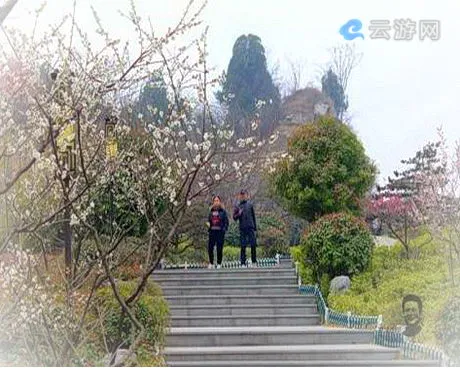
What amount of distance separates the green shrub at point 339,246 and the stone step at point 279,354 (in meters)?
1.70

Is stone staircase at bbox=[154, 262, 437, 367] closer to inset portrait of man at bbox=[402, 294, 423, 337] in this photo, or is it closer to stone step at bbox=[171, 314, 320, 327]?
stone step at bbox=[171, 314, 320, 327]

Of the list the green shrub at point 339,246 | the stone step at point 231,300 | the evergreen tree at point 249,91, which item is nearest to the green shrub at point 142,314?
the stone step at point 231,300

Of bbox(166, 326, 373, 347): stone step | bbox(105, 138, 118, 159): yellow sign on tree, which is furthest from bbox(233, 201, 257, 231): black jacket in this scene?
bbox(105, 138, 118, 159): yellow sign on tree

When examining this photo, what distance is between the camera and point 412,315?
373 cm

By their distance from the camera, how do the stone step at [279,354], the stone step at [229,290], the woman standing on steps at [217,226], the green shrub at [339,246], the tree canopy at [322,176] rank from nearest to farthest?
the stone step at [279,354] < the woman standing on steps at [217,226] < the stone step at [229,290] < the green shrub at [339,246] < the tree canopy at [322,176]

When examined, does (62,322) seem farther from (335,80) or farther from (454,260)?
(454,260)

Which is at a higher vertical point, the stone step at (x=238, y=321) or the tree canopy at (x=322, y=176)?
the tree canopy at (x=322, y=176)

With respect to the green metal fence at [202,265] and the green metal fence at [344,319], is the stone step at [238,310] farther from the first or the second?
the green metal fence at [202,265]

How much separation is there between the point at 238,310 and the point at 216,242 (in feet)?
1.51

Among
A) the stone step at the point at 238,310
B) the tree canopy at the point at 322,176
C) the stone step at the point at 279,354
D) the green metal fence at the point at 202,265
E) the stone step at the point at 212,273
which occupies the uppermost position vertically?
the tree canopy at the point at 322,176

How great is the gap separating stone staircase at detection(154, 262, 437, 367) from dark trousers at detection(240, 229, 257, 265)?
0.13 m

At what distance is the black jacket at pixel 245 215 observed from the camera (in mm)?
4520

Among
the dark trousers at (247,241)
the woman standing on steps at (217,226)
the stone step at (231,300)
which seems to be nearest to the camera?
the woman standing on steps at (217,226)

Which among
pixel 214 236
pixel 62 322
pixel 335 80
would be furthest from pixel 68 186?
pixel 214 236
